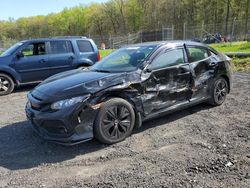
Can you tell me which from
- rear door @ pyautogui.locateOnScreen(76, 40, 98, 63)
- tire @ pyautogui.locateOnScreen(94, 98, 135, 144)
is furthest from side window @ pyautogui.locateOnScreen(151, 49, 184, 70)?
rear door @ pyautogui.locateOnScreen(76, 40, 98, 63)

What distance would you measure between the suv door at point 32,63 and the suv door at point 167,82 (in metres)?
5.58

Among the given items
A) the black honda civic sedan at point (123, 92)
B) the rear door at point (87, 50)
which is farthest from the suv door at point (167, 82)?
the rear door at point (87, 50)

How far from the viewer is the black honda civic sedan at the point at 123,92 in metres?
4.54

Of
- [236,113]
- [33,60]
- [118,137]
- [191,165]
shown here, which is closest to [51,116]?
[118,137]

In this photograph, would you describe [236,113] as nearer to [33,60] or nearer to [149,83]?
[149,83]

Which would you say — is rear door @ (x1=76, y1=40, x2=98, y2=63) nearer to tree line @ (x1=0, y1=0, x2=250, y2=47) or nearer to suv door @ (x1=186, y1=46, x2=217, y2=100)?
suv door @ (x1=186, y1=46, x2=217, y2=100)

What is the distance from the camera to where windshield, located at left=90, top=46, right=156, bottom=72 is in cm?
546

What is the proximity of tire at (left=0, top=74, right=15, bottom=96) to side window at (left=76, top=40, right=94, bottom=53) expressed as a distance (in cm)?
256

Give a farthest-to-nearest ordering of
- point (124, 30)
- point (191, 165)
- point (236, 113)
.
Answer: point (124, 30)
point (236, 113)
point (191, 165)

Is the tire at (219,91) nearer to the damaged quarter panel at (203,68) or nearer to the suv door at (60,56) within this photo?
the damaged quarter panel at (203,68)

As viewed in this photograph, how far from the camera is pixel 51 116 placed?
4.51 meters

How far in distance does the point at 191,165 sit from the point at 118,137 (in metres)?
1.35

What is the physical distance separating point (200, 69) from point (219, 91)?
87 cm

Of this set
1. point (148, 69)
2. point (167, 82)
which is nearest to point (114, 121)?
point (148, 69)
